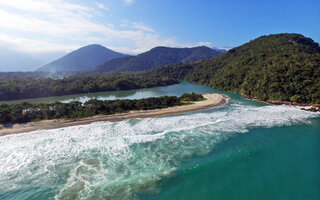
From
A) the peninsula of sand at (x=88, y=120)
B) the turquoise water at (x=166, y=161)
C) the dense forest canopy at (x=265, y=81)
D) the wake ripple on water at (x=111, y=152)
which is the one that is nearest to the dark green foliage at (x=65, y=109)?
the peninsula of sand at (x=88, y=120)

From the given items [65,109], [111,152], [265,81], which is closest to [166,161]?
[111,152]

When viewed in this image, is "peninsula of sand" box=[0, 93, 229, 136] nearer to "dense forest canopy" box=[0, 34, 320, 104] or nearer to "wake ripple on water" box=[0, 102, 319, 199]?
"wake ripple on water" box=[0, 102, 319, 199]

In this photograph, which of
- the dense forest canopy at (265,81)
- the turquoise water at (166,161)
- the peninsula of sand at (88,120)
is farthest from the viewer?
the dense forest canopy at (265,81)

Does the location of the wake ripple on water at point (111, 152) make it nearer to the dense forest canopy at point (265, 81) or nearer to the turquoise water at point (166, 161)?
the turquoise water at point (166, 161)

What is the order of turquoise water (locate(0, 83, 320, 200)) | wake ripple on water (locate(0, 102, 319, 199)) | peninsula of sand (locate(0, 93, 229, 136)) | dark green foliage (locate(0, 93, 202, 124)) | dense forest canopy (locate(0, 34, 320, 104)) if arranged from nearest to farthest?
1. turquoise water (locate(0, 83, 320, 200))
2. wake ripple on water (locate(0, 102, 319, 199))
3. peninsula of sand (locate(0, 93, 229, 136))
4. dark green foliage (locate(0, 93, 202, 124))
5. dense forest canopy (locate(0, 34, 320, 104))

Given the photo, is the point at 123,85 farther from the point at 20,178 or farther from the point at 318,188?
the point at 318,188

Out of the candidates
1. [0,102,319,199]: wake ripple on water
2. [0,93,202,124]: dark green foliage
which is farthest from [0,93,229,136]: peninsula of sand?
[0,102,319,199]: wake ripple on water

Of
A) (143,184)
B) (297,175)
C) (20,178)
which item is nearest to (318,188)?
(297,175)
